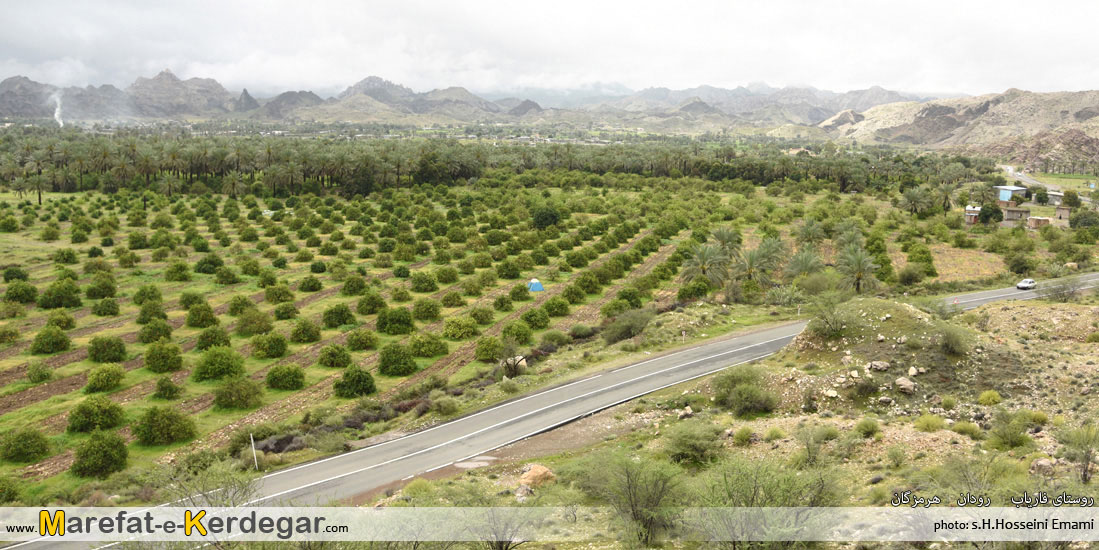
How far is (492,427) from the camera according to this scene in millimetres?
29828

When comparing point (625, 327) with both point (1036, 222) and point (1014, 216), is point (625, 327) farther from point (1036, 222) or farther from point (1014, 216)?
point (1014, 216)

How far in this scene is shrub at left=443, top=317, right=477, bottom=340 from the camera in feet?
142

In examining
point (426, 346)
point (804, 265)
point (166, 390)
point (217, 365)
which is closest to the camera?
point (166, 390)

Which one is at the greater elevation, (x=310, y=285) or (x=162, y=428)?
(x=310, y=285)

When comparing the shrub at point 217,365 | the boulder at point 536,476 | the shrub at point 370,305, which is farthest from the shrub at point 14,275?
the boulder at point 536,476

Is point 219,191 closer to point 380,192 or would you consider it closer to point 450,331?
point 380,192

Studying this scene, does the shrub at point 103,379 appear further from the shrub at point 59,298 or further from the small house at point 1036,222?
the small house at point 1036,222

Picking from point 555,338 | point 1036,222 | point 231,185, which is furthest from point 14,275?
point 1036,222

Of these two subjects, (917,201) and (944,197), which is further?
(944,197)

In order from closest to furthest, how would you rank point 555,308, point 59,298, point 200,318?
point 200,318 < point 59,298 < point 555,308

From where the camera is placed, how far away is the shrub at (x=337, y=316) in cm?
4444

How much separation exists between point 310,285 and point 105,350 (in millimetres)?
18326

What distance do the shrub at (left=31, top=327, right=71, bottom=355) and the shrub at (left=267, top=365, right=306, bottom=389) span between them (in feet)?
48.7

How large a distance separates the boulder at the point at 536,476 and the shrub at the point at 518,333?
17987 millimetres
